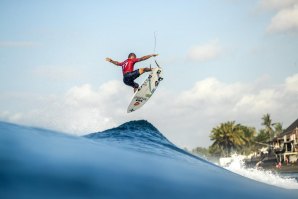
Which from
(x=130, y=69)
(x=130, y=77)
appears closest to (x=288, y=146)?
(x=130, y=77)

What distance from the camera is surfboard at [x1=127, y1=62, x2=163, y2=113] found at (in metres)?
15.2

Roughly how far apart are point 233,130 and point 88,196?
8799 centimetres

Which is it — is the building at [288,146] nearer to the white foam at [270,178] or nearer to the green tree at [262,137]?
the green tree at [262,137]

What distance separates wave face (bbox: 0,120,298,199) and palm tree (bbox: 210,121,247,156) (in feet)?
272

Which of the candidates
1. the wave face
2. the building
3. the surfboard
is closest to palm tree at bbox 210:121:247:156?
the building

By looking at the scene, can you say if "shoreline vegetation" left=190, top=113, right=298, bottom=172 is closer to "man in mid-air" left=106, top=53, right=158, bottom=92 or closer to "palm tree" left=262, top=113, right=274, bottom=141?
"palm tree" left=262, top=113, right=274, bottom=141

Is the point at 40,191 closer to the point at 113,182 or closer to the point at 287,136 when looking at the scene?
the point at 113,182

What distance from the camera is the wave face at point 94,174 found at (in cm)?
357

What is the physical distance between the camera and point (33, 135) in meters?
5.59

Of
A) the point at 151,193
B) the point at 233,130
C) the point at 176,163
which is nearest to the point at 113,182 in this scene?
the point at 151,193

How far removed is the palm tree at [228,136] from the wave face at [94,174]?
8287cm

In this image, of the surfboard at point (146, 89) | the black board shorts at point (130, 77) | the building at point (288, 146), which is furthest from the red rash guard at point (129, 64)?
the building at point (288, 146)

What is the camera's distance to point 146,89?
1524 cm

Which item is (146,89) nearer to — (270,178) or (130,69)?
(130,69)
